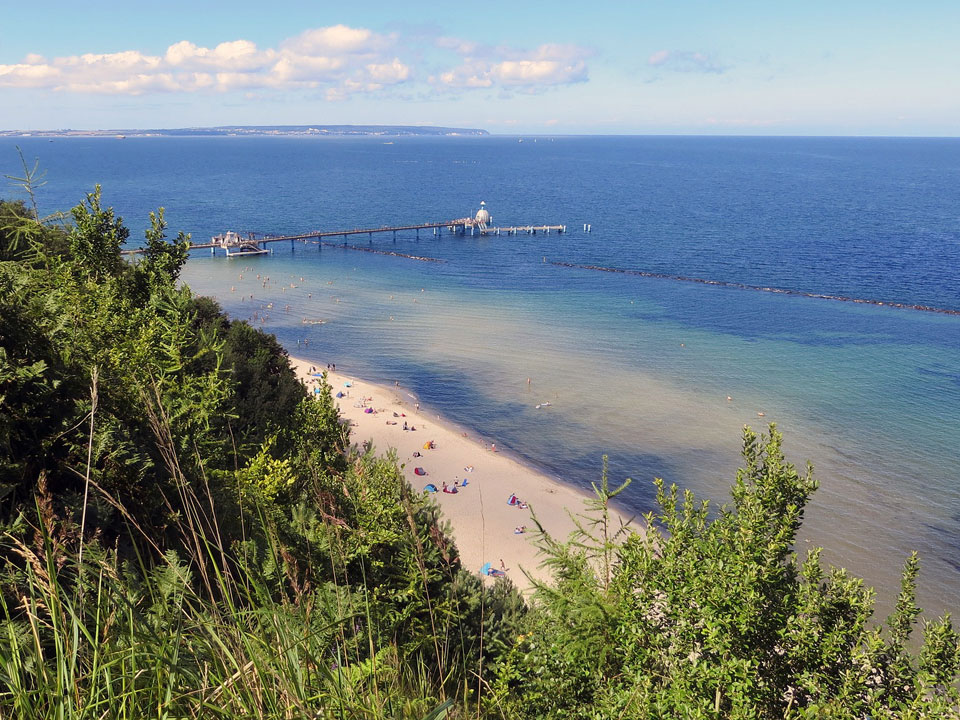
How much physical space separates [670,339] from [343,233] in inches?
1826

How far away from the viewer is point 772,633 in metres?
7.51

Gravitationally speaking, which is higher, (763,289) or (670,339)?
(763,289)

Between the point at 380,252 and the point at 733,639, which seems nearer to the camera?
the point at 733,639

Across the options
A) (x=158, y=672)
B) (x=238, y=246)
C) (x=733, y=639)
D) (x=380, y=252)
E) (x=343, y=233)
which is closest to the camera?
(x=158, y=672)

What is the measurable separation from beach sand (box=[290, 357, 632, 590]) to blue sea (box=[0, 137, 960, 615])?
1644mm

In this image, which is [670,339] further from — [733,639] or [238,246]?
[238,246]

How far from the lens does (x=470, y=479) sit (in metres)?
30.1

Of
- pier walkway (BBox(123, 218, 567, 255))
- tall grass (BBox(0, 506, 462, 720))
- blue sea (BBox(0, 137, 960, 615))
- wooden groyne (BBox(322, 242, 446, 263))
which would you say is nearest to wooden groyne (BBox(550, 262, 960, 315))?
blue sea (BBox(0, 137, 960, 615))

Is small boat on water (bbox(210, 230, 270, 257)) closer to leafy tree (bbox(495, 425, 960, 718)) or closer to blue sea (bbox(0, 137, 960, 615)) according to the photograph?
blue sea (bbox(0, 137, 960, 615))

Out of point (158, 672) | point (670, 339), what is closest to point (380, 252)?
point (670, 339)

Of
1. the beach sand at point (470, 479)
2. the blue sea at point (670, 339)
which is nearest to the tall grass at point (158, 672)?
the beach sand at point (470, 479)

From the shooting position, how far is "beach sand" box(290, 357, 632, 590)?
984 inches

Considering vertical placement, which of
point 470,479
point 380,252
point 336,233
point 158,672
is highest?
point 336,233

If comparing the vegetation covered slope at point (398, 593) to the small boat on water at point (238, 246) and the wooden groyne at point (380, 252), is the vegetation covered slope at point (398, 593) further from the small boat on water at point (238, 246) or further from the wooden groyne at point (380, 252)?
the small boat on water at point (238, 246)
